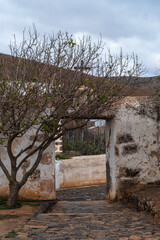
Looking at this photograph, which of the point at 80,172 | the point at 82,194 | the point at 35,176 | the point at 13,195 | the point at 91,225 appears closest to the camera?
the point at 91,225

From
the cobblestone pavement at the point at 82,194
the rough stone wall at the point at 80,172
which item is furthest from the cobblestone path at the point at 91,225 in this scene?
the rough stone wall at the point at 80,172

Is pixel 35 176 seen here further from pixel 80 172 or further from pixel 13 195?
pixel 80 172

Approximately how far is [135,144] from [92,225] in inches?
120

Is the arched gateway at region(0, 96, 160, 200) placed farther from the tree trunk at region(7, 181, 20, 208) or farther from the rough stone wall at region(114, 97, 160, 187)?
the tree trunk at region(7, 181, 20, 208)

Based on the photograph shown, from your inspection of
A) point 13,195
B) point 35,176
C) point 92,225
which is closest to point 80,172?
point 35,176

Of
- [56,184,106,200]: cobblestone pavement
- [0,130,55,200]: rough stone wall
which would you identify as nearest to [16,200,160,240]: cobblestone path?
[0,130,55,200]: rough stone wall

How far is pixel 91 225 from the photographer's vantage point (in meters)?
5.00

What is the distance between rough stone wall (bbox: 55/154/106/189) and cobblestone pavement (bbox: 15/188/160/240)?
184 inches

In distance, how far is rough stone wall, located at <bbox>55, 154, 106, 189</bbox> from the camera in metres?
11.3

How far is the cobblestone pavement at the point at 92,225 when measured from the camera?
4.35 meters

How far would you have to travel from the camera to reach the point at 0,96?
573 cm

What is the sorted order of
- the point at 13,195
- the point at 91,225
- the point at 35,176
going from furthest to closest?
the point at 35,176, the point at 13,195, the point at 91,225

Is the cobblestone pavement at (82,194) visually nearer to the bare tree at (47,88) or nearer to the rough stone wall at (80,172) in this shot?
the rough stone wall at (80,172)

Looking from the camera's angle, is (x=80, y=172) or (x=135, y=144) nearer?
(x=135, y=144)
